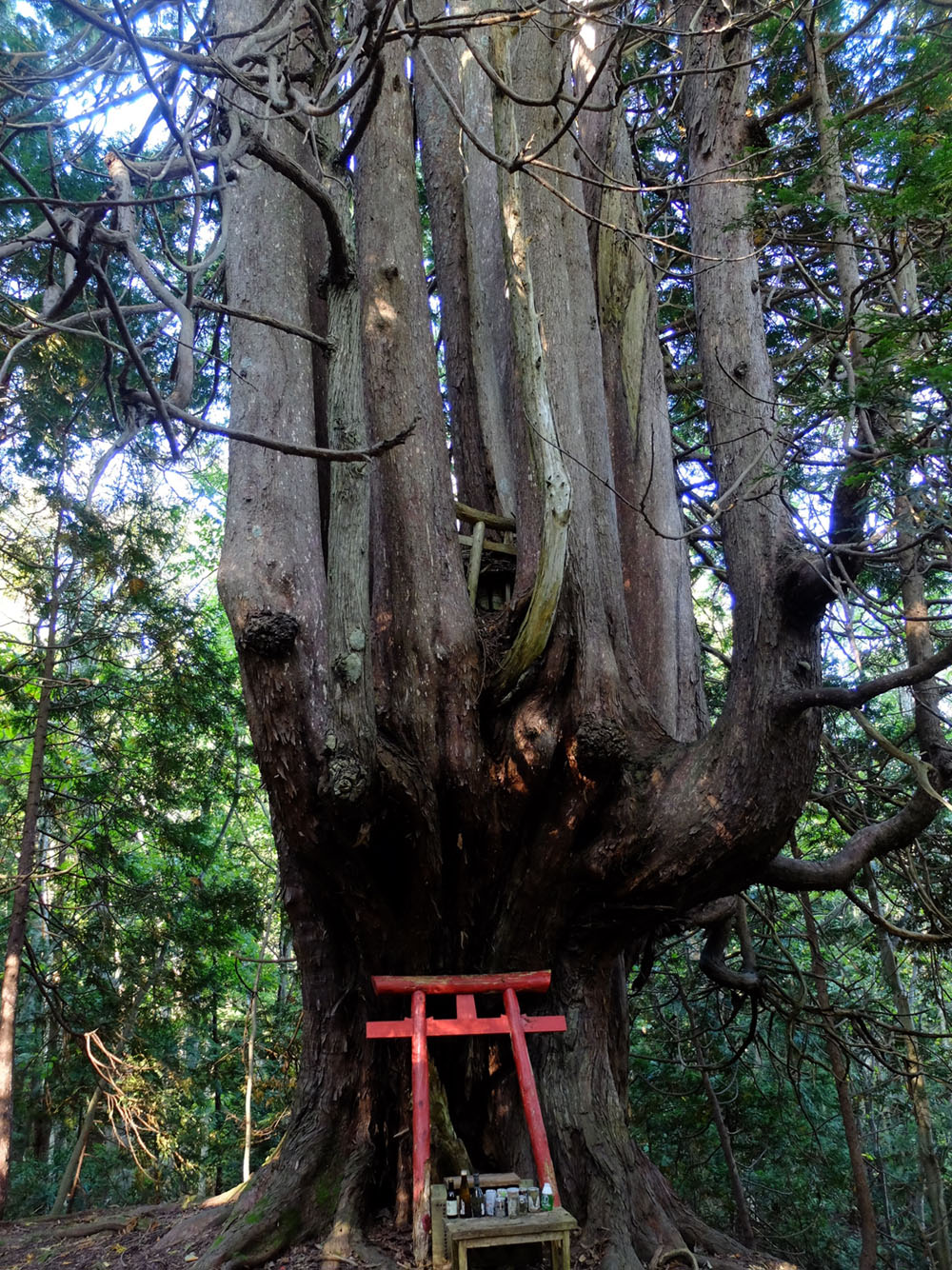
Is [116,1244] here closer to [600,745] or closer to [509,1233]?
[509,1233]

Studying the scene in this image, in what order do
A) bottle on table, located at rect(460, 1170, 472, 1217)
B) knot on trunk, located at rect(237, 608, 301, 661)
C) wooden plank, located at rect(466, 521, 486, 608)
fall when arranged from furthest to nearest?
wooden plank, located at rect(466, 521, 486, 608), knot on trunk, located at rect(237, 608, 301, 661), bottle on table, located at rect(460, 1170, 472, 1217)

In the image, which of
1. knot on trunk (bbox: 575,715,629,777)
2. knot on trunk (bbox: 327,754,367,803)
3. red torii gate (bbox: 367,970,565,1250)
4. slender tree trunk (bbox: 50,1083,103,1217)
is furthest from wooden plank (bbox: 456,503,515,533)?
slender tree trunk (bbox: 50,1083,103,1217)

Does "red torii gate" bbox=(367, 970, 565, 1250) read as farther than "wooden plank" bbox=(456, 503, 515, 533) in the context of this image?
No

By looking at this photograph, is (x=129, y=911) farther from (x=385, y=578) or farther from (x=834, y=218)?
(x=834, y=218)

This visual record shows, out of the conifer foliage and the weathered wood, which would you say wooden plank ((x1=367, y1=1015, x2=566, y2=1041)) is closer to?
the weathered wood

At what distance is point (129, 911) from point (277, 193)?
5.59 meters

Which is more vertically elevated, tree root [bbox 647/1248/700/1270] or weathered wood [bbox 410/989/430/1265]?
weathered wood [bbox 410/989/430/1265]

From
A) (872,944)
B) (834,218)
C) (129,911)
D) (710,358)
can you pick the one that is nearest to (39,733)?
(129,911)

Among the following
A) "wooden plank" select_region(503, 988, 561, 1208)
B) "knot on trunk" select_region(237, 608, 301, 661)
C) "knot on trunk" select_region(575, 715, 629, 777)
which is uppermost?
"knot on trunk" select_region(237, 608, 301, 661)

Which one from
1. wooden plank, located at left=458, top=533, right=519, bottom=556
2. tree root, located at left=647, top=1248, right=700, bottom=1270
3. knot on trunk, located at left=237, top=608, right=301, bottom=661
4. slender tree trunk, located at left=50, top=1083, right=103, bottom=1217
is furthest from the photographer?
slender tree trunk, located at left=50, top=1083, right=103, bottom=1217

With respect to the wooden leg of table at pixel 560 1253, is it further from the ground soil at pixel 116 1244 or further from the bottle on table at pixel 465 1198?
the ground soil at pixel 116 1244

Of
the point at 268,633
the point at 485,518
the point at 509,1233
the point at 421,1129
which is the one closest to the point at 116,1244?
the point at 421,1129

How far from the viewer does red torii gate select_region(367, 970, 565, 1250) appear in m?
3.29

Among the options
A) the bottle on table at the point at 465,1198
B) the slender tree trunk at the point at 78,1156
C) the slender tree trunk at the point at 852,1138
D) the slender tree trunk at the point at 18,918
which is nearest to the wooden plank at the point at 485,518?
the slender tree trunk at the point at 18,918
